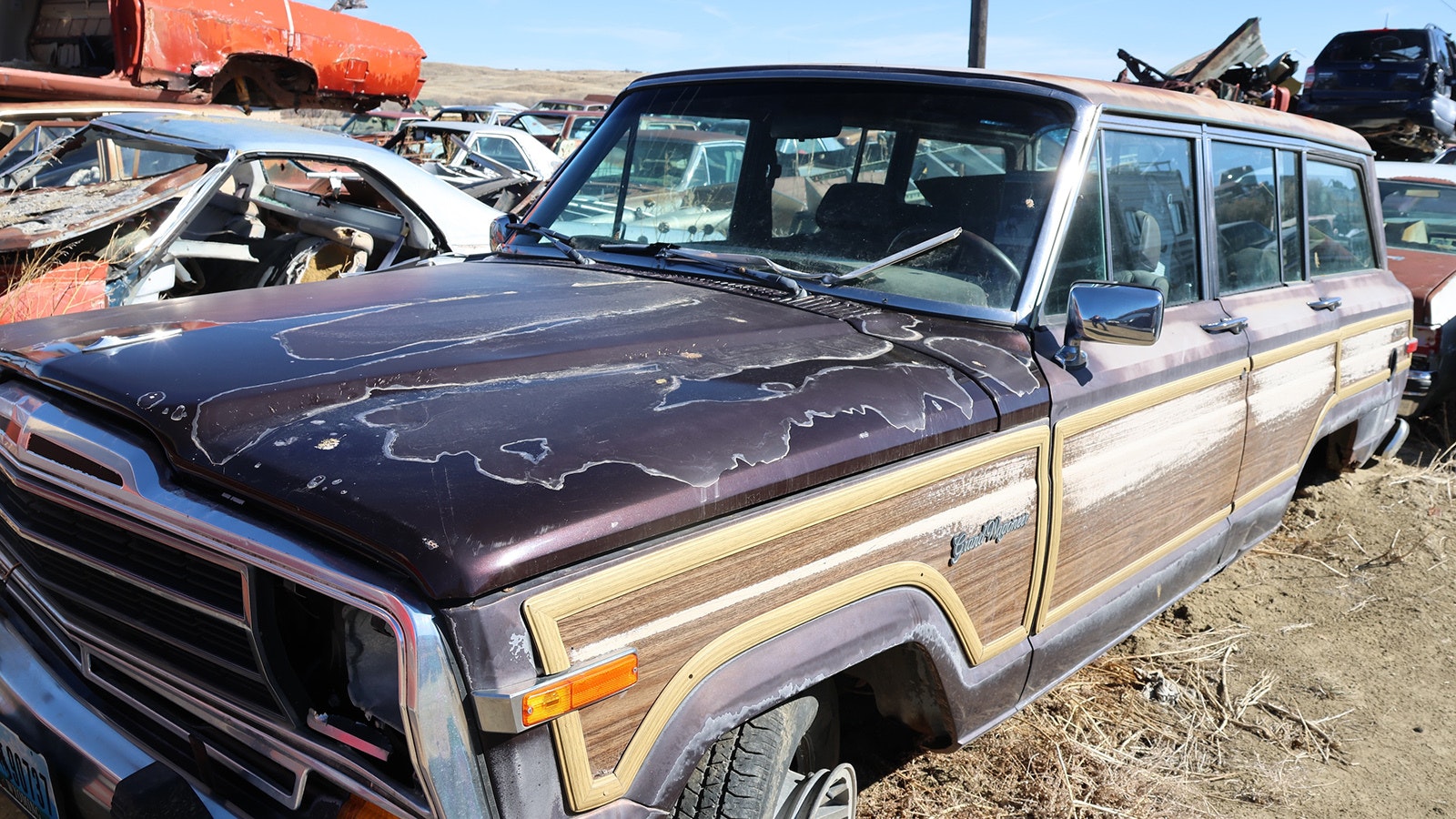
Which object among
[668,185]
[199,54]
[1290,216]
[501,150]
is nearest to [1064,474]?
[668,185]

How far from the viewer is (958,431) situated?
2180mm

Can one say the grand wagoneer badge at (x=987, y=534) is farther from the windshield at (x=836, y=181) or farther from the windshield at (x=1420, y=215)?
the windshield at (x=1420, y=215)

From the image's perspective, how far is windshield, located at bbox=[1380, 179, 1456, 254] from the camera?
761 cm

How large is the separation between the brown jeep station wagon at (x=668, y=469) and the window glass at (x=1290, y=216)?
1.11 feet

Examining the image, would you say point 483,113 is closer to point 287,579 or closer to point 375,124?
point 375,124

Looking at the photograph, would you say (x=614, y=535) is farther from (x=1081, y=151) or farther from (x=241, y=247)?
(x=241, y=247)

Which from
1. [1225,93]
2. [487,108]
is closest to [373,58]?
[487,108]

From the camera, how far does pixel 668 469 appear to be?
67.2 inches

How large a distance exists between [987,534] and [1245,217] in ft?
6.34

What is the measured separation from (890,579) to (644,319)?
2.81ft

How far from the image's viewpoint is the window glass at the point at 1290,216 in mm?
3791

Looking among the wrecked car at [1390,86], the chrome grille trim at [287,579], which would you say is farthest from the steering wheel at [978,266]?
the wrecked car at [1390,86]

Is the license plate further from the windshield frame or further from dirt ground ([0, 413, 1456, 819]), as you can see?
the windshield frame

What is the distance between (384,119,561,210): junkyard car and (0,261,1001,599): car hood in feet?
21.6
